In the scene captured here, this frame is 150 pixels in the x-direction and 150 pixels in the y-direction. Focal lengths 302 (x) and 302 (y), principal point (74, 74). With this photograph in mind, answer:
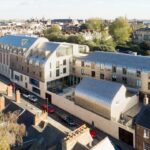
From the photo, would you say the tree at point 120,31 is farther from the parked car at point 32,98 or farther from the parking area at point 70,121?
the parking area at point 70,121

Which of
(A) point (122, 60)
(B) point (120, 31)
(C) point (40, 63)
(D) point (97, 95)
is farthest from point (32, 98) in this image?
(B) point (120, 31)

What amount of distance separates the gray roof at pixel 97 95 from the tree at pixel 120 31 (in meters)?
64.2

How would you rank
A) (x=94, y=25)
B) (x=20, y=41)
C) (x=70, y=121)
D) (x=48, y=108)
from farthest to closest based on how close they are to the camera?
(x=94, y=25), (x=20, y=41), (x=48, y=108), (x=70, y=121)

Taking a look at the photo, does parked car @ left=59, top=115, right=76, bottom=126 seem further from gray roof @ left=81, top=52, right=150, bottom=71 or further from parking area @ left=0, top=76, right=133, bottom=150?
gray roof @ left=81, top=52, right=150, bottom=71

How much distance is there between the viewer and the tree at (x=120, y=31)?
113500 millimetres

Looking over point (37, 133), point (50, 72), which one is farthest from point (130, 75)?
point (37, 133)

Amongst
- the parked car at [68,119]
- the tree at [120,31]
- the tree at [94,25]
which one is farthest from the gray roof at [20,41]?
the tree at [94,25]

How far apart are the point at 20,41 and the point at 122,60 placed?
2671 cm

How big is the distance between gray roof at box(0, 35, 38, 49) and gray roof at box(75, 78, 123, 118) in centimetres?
2252

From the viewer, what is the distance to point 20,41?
231 ft

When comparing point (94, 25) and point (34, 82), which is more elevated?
point (94, 25)

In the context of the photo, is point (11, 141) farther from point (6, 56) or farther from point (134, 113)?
point (6, 56)

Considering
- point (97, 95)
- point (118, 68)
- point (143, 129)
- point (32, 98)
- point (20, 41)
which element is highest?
point (20, 41)

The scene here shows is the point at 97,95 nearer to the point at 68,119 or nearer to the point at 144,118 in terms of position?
the point at 68,119
